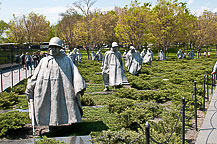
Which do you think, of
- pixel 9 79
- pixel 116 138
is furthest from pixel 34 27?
pixel 116 138

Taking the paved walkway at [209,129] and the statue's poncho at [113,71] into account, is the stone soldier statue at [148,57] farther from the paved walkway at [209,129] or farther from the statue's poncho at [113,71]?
the paved walkway at [209,129]

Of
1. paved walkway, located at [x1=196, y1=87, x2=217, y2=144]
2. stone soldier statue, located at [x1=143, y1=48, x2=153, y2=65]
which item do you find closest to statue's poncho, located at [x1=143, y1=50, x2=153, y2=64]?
stone soldier statue, located at [x1=143, y1=48, x2=153, y2=65]

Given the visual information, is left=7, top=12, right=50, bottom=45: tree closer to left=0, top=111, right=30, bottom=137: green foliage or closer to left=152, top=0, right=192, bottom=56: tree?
left=152, top=0, right=192, bottom=56: tree

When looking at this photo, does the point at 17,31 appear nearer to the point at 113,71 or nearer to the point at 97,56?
the point at 97,56

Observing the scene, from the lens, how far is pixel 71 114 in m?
6.01

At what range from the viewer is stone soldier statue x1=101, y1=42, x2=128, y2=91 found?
40.6 feet

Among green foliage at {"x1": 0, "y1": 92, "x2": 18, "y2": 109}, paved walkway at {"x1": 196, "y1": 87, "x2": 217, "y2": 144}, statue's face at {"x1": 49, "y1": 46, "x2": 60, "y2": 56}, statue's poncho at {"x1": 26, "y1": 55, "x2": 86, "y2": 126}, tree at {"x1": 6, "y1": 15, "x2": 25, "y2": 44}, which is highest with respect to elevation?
tree at {"x1": 6, "y1": 15, "x2": 25, "y2": 44}

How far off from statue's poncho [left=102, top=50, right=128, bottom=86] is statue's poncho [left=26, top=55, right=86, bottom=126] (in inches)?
248

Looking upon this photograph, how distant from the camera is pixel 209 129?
6758 mm

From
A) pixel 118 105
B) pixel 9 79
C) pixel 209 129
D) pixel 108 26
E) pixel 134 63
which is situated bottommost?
pixel 209 129

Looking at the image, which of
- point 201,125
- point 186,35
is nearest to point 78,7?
point 186,35

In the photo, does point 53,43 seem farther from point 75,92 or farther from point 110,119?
point 110,119

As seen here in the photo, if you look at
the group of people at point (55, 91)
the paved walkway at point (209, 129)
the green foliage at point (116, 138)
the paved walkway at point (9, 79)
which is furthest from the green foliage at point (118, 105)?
the paved walkway at point (9, 79)

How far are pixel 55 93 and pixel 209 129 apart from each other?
367 cm
